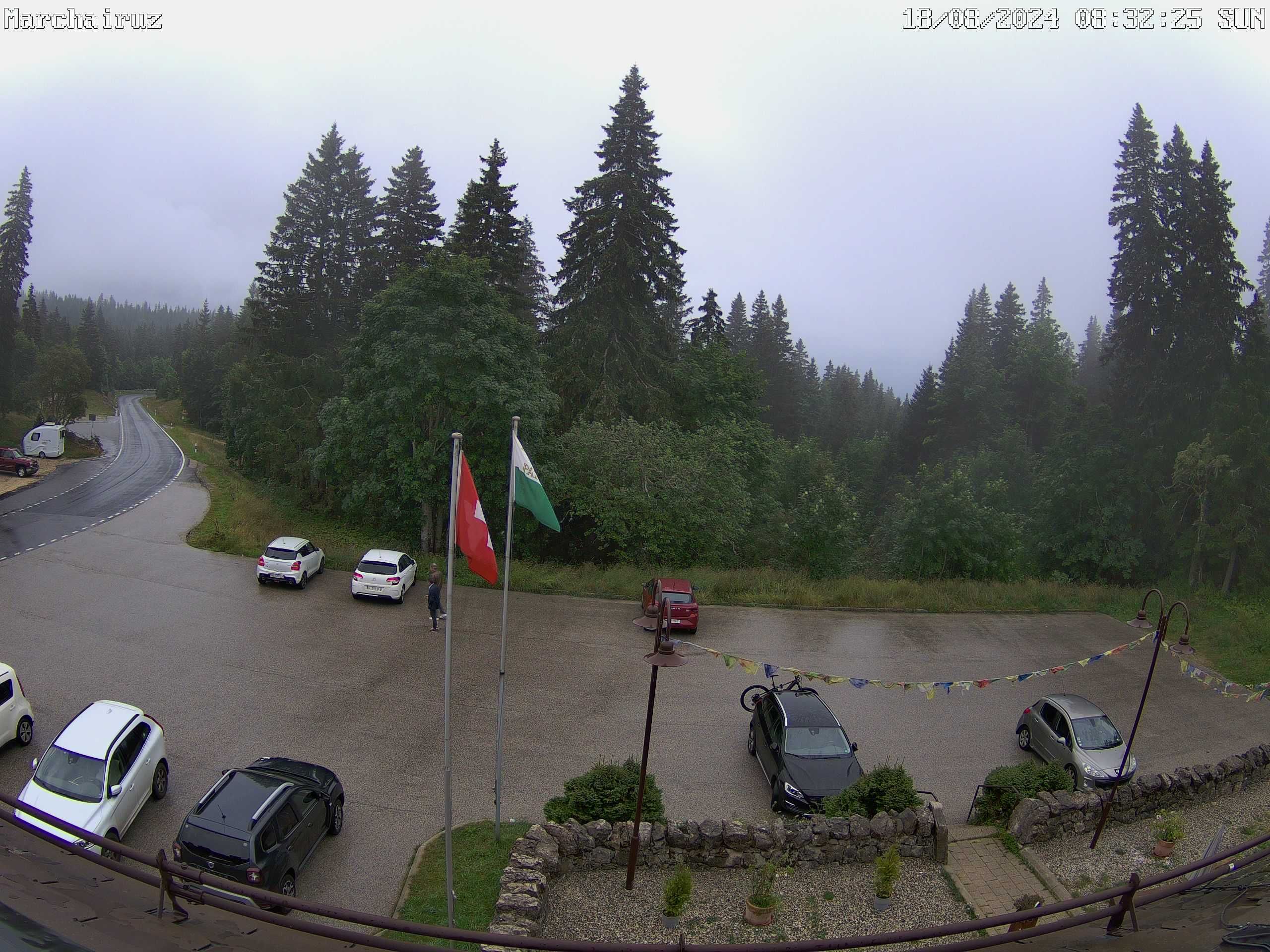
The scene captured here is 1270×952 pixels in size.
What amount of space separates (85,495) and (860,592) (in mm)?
37482

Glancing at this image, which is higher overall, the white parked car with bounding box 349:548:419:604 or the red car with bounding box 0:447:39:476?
the red car with bounding box 0:447:39:476

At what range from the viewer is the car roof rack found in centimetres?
995

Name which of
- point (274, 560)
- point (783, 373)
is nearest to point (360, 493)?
point (274, 560)

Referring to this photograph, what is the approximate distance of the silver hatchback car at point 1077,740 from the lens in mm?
14422

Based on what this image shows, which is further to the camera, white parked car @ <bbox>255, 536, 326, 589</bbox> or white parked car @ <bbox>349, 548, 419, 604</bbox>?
white parked car @ <bbox>255, 536, 326, 589</bbox>

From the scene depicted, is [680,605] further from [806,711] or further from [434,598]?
[806,711]

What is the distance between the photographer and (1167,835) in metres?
11.7

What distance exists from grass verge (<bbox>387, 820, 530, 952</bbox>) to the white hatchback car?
4.28 meters

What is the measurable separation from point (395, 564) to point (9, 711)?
35.4 feet

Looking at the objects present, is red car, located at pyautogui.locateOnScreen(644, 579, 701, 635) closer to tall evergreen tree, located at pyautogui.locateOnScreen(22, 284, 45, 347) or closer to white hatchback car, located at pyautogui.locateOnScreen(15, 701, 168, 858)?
white hatchback car, located at pyautogui.locateOnScreen(15, 701, 168, 858)

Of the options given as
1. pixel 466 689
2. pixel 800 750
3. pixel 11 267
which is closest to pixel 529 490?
pixel 800 750

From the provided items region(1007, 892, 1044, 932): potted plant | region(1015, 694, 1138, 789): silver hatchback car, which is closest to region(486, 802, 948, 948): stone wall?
region(1007, 892, 1044, 932): potted plant

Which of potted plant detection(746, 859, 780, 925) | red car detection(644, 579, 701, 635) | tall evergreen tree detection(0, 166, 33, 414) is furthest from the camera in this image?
tall evergreen tree detection(0, 166, 33, 414)

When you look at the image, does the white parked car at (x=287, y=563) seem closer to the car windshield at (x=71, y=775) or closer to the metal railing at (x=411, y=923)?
the car windshield at (x=71, y=775)
